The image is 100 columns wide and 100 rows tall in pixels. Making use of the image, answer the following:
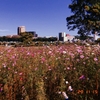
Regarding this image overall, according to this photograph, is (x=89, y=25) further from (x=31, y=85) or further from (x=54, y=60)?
(x=31, y=85)

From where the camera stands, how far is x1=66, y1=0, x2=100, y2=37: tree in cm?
3409

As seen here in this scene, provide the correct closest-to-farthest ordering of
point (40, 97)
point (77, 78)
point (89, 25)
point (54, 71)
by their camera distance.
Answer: point (40, 97) → point (77, 78) → point (54, 71) → point (89, 25)

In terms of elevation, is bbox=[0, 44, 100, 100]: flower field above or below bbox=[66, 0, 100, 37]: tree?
below

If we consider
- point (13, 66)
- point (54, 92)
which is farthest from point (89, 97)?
point (13, 66)

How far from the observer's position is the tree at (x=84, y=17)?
34094mm

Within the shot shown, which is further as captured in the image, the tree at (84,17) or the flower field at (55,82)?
the tree at (84,17)

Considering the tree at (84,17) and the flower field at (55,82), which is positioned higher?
the tree at (84,17)

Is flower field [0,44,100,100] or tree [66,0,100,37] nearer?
flower field [0,44,100,100]

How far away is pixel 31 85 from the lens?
3.79 metres

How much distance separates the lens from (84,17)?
35.4 m

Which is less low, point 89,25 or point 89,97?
point 89,25

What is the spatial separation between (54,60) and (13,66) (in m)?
1.16

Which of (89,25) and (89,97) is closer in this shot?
(89,97)

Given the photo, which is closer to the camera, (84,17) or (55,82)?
(55,82)
